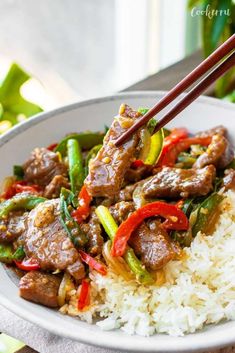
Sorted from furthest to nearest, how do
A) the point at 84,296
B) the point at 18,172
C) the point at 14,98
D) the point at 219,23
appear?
the point at 219,23
the point at 14,98
the point at 18,172
the point at 84,296

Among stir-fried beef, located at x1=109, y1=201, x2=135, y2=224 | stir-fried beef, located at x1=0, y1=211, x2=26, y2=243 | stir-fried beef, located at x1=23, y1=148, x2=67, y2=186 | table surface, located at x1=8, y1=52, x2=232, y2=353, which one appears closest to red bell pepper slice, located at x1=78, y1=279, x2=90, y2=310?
stir-fried beef, located at x1=109, y1=201, x2=135, y2=224

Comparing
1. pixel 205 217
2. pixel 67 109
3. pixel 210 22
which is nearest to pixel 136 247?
pixel 205 217

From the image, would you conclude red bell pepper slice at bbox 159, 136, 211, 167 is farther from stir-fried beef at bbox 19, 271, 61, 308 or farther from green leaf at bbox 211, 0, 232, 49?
green leaf at bbox 211, 0, 232, 49

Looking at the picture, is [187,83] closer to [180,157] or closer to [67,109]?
[180,157]

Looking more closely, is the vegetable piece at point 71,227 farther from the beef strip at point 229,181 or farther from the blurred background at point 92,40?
the blurred background at point 92,40

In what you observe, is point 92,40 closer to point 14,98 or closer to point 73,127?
point 14,98

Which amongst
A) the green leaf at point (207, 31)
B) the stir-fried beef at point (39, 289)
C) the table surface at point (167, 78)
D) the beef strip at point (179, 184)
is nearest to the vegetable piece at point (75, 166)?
the beef strip at point (179, 184)

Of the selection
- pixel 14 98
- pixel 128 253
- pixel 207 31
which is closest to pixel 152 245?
pixel 128 253
